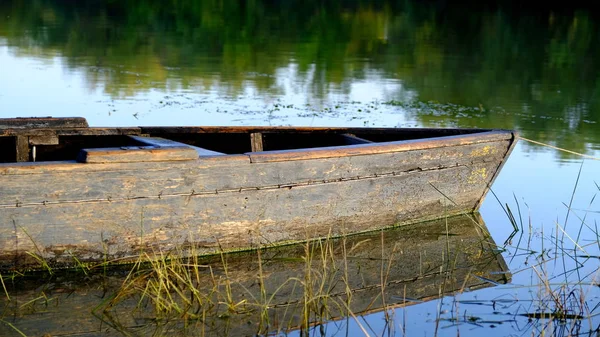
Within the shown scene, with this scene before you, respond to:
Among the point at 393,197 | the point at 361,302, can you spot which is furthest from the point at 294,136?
the point at 361,302

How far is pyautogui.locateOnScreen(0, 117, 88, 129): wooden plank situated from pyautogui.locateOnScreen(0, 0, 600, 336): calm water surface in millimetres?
2798

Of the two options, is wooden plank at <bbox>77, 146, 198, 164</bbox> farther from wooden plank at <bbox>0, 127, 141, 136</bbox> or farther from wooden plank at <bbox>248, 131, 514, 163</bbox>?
wooden plank at <bbox>0, 127, 141, 136</bbox>

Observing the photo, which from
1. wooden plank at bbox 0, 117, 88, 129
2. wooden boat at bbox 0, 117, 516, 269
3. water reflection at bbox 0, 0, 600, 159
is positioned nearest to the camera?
wooden boat at bbox 0, 117, 516, 269

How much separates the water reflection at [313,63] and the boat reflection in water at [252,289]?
4671 millimetres

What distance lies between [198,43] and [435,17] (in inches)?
453

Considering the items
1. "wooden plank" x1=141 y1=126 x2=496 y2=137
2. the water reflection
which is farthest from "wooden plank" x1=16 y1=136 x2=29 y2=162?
the water reflection

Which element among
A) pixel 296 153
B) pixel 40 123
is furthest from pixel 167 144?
pixel 40 123

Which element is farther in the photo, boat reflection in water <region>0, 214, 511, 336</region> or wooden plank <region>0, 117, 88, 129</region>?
wooden plank <region>0, 117, 88, 129</region>

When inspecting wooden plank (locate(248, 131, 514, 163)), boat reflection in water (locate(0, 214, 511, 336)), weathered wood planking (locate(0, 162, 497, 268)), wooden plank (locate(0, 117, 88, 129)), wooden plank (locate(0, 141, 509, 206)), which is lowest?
boat reflection in water (locate(0, 214, 511, 336))

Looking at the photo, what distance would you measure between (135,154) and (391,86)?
990cm

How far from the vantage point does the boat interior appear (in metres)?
6.75

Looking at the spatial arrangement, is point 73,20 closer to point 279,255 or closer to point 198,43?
point 198,43

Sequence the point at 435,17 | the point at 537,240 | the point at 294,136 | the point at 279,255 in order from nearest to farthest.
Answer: the point at 279,255, the point at 537,240, the point at 294,136, the point at 435,17

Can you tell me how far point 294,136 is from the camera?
7.78 meters
